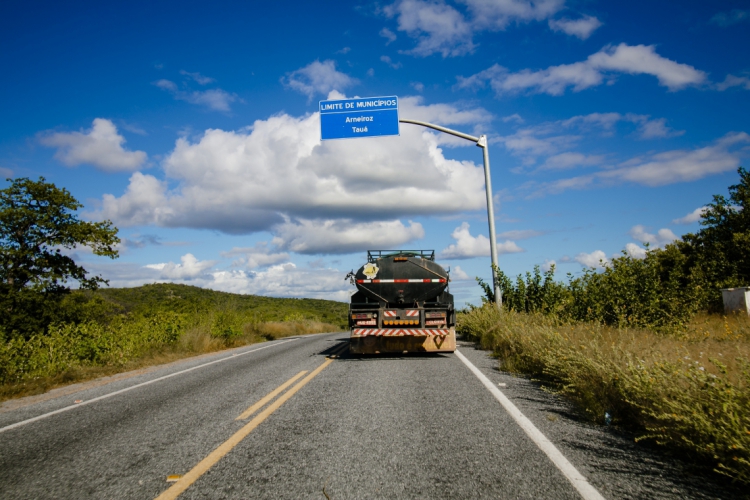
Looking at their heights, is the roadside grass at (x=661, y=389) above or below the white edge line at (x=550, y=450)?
above

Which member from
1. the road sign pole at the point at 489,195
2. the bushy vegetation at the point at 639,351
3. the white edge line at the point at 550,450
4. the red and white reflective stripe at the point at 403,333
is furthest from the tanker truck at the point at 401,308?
the white edge line at the point at 550,450

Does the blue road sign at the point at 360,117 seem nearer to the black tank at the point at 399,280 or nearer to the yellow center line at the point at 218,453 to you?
the black tank at the point at 399,280

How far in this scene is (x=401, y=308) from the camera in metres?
11.5

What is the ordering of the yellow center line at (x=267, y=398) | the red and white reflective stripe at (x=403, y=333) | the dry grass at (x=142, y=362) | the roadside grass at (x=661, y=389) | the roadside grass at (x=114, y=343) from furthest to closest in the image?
the red and white reflective stripe at (x=403, y=333)
the roadside grass at (x=114, y=343)
the dry grass at (x=142, y=362)
the yellow center line at (x=267, y=398)
the roadside grass at (x=661, y=389)

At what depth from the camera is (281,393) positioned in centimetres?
678

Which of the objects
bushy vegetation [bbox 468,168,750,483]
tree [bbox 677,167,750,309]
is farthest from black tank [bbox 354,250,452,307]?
tree [bbox 677,167,750,309]

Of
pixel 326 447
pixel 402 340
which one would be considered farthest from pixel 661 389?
pixel 402 340

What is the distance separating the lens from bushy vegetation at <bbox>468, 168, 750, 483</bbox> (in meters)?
3.71

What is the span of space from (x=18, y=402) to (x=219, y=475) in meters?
6.24

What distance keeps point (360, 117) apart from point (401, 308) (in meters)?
6.21

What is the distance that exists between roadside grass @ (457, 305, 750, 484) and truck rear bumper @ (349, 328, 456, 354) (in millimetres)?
2188

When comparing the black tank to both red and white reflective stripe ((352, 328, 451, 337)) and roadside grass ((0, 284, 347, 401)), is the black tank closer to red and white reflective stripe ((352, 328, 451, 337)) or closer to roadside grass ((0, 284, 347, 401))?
red and white reflective stripe ((352, 328, 451, 337))

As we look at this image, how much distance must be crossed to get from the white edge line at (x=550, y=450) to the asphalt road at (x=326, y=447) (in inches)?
1.4

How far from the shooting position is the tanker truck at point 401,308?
36.7ft
